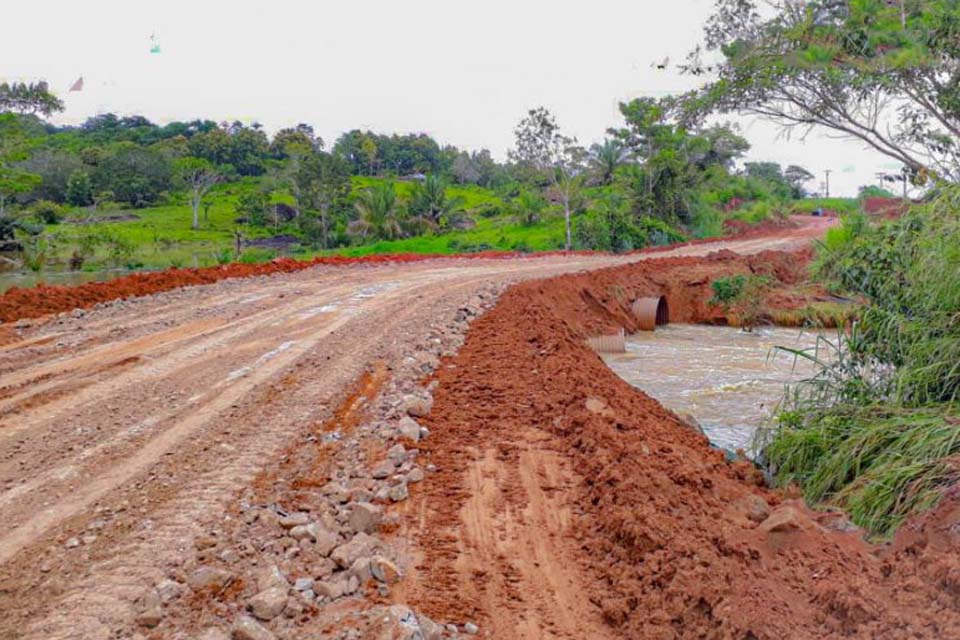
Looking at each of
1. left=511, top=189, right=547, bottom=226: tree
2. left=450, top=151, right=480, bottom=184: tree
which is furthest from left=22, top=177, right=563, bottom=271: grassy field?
left=450, top=151, right=480, bottom=184: tree

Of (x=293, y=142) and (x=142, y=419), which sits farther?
(x=293, y=142)

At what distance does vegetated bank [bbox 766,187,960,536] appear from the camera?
4125 mm

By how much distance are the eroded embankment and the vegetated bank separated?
13.4 inches

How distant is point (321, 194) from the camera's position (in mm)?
39469

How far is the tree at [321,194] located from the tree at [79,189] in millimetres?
15594

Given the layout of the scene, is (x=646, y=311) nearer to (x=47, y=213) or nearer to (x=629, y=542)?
(x=629, y=542)

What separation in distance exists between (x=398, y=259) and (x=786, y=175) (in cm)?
5383

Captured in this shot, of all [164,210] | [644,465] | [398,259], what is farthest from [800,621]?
[164,210]

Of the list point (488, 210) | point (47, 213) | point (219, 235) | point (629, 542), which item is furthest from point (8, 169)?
point (629, 542)

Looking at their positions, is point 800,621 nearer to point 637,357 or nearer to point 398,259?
point 637,357

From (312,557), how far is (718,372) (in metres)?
7.86

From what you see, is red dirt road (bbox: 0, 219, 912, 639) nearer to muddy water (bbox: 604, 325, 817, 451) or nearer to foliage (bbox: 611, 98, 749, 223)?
muddy water (bbox: 604, 325, 817, 451)

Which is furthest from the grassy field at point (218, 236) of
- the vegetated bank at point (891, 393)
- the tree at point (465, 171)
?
the vegetated bank at point (891, 393)

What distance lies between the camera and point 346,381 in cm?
632
